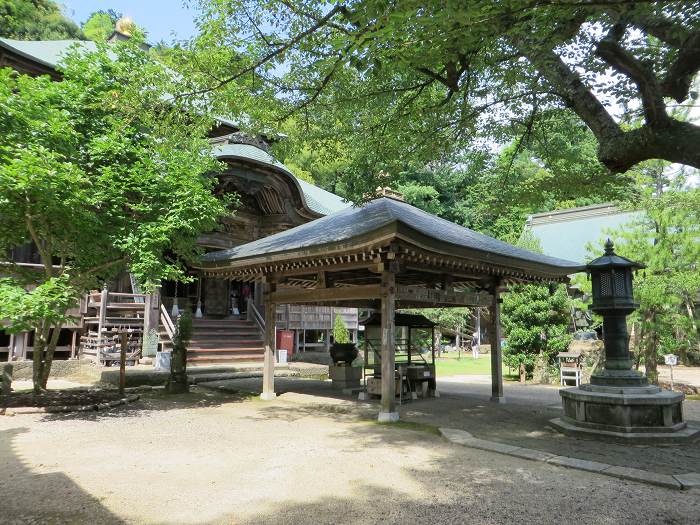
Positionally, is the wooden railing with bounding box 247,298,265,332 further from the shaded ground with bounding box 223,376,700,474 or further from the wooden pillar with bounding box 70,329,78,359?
the wooden pillar with bounding box 70,329,78,359

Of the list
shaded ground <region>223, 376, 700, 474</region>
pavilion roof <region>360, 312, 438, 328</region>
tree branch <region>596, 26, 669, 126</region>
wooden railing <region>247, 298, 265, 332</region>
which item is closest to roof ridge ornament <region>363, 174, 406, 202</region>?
pavilion roof <region>360, 312, 438, 328</region>

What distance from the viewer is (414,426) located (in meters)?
7.91

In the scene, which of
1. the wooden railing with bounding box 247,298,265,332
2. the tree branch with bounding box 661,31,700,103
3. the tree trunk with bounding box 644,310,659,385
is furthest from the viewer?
the wooden railing with bounding box 247,298,265,332

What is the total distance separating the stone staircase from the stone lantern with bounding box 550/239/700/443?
34.6 ft

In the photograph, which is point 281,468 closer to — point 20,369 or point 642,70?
point 642,70

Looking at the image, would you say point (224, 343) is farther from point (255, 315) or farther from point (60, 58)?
point (60, 58)

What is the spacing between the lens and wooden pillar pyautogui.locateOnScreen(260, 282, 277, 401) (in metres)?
10.7

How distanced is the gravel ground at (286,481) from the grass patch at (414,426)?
13 cm

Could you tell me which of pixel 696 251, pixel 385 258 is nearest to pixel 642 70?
pixel 385 258

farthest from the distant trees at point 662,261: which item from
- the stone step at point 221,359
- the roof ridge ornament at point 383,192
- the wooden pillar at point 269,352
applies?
the stone step at point 221,359

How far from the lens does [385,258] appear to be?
8.19 meters

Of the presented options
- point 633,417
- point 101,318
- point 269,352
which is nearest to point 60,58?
point 101,318

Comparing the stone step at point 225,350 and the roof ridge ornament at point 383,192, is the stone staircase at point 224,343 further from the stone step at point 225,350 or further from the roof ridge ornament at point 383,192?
the roof ridge ornament at point 383,192

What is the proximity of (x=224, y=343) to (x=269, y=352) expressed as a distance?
19.8 feet
